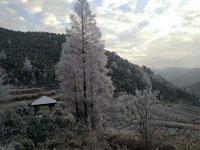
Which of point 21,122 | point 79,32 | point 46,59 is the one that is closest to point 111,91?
point 79,32

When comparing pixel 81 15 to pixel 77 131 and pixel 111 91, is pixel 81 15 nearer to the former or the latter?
pixel 111 91

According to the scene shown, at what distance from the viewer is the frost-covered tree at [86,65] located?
34.6m

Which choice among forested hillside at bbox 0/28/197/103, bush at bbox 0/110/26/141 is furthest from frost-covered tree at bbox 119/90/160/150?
forested hillside at bbox 0/28/197/103

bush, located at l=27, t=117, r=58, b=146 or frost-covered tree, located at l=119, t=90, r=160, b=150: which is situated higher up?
frost-covered tree, located at l=119, t=90, r=160, b=150

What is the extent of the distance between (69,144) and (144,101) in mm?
5629

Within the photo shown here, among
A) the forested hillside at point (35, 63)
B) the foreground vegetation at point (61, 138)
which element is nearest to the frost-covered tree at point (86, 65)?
the foreground vegetation at point (61, 138)

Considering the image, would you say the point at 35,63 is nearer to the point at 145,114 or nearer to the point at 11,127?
the point at 11,127

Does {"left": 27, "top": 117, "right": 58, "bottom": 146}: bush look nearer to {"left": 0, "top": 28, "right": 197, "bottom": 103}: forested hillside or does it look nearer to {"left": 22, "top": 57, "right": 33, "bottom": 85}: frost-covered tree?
{"left": 0, "top": 28, "right": 197, "bottom": 103}: forested hillside

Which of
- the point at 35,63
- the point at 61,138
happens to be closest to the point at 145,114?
the point at 61,138

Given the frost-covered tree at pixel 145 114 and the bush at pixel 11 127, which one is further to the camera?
the bush at pixel 11 127

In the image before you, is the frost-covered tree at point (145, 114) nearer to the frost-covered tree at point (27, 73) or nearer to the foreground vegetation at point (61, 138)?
the foreground vegetation at point (61, 138)

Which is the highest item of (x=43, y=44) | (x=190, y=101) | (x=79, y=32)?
(x=43, y=44)

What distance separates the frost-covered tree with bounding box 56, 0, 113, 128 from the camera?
34.6 m

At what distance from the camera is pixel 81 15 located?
116ft
